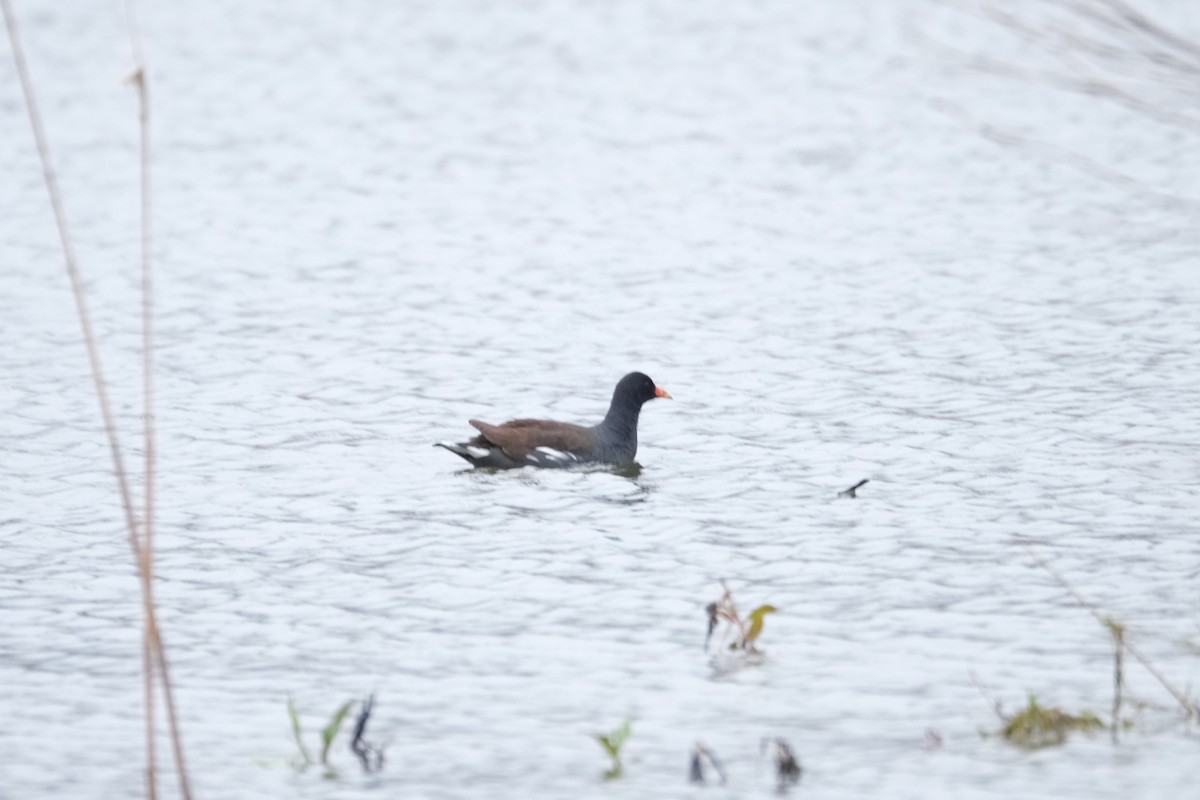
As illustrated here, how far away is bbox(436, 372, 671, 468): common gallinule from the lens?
11516 millimetres

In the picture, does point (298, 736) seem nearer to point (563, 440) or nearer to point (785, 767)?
point (785, 767)

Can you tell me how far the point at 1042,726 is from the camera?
277 inches

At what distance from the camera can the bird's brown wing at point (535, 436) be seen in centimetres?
1148

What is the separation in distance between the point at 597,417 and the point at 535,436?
1692 mm

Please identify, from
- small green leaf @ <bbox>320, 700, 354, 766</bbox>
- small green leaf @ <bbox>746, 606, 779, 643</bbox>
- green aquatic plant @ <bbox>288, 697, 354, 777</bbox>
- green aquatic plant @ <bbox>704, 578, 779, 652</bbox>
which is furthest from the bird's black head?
small green leaf @ <bbox>320, 700, 354, 766</bbox>

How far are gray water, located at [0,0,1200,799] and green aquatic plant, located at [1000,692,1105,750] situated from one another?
0.40 feet

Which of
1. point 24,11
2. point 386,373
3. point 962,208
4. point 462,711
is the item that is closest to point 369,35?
point 24,11

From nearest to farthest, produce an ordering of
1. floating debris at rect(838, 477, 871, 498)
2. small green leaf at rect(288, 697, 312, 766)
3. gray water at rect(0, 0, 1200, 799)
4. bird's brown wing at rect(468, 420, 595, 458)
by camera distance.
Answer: small green leaf at rect(288, 697, 312, 766)
gray water at rect(0, 0, 1200, 799)
floating debris at rect(838, 477, 871, 498)
bird's brown wing at rect(468, 420, 595, 458)

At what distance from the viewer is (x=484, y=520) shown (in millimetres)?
10672

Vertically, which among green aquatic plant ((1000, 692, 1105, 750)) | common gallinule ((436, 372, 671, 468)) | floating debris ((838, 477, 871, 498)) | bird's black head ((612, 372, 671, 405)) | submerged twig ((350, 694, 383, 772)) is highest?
bird's black head ((612, 372, 671, 405))

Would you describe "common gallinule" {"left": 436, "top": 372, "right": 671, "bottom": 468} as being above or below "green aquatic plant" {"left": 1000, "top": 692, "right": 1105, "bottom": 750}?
above

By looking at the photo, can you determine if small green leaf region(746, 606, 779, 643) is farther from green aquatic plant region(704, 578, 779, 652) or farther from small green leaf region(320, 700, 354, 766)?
small green leaf region(320, 700, 354, 766)

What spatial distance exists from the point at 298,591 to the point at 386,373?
4.88m

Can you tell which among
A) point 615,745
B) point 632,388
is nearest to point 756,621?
point 615,745
